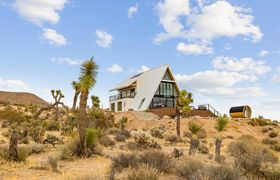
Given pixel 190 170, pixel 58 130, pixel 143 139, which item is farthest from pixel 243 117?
pixel 190 170

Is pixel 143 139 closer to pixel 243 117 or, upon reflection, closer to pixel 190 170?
pixel 190 170

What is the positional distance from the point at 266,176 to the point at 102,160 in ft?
22.6

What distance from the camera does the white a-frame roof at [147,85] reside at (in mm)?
57344

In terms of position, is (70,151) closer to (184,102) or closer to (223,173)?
(223,173)

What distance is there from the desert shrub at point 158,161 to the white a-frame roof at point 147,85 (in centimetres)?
4492

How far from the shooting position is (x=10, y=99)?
98188 millimetres

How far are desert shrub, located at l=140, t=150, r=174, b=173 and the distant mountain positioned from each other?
8920 centimetres

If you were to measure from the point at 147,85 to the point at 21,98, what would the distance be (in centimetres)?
5661

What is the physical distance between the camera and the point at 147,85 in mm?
60438

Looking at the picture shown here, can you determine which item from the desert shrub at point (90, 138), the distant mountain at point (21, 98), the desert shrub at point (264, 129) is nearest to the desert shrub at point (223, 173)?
the desert shrub at point (90, 138)

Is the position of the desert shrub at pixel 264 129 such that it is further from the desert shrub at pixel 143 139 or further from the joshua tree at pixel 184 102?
the desert shrub at pixel 143 139

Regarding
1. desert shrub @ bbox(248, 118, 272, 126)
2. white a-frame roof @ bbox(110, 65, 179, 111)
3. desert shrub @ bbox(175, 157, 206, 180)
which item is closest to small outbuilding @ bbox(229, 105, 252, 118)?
desert shrub @ bbox(248, 118, 272, 126)

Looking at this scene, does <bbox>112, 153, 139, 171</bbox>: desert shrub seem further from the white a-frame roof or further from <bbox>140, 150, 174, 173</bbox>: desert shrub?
the white a-frame roof

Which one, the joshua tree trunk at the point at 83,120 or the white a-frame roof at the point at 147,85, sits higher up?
the white a-frame roof at the point at 147,85
